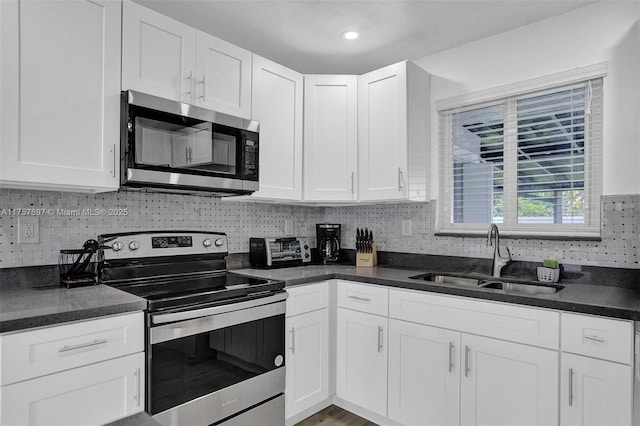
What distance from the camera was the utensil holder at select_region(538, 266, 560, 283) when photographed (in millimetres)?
2098

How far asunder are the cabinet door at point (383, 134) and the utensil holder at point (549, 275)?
0.90 m

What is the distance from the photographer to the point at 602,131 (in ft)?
6.84

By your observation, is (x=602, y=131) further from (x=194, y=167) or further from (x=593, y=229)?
(x=194, y=167)

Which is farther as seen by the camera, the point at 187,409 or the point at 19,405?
the point at 187,409

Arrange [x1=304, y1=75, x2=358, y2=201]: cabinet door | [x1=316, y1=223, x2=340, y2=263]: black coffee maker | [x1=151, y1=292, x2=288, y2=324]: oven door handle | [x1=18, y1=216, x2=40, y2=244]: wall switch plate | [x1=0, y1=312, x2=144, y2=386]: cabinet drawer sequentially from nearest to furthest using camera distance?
1. [x1=0, y1=312, x2=144, y2=386]: cabinet drawer
2. [x1=151, y1=292, x2=288, y2=324]: oven door handle
3. [x1=18, y1=216, x2=40, y2=244]: wall switch plate
4. [x1=304, y1=75, x2=358, y2=201]: cabinet door
5. [x1=316, y1=223, x2=340, y2=263]: black coffee maker

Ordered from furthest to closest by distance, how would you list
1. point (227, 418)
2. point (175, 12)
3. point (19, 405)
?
point (175, 12) < point (227, 418) < point (19, 405)

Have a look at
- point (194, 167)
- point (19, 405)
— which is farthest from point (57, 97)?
point (19, 405)

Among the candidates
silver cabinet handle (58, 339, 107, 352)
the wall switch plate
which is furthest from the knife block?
the wall switch plate

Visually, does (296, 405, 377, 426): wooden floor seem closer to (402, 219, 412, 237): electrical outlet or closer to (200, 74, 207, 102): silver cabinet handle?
(402, 219, 412, 237): electrical outlet

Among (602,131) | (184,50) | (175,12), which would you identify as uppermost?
(175,12)

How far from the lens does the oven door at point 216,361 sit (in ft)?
5.31

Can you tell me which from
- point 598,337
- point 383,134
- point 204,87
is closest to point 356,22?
point 383,134

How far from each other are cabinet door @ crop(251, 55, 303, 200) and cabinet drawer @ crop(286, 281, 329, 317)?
0.63 meters

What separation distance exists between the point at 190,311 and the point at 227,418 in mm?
602
